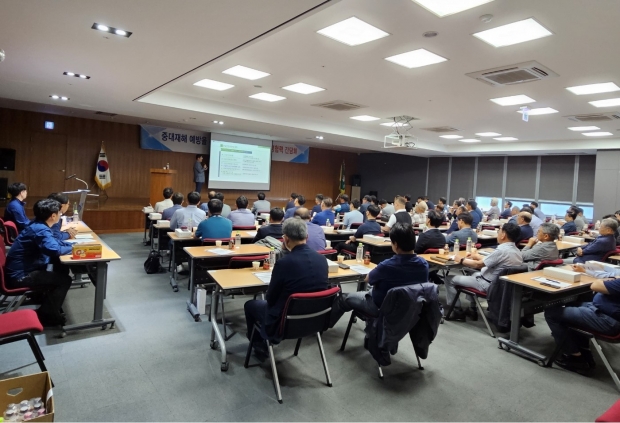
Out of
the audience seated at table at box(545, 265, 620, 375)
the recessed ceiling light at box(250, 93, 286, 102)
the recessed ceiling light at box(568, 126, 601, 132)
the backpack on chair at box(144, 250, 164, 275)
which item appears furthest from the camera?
the recessed ceiling light at box(568, 126, 601, 132)

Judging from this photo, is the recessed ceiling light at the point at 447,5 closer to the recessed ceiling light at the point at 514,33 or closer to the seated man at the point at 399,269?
the recessed ceiling light at the point at 514,33

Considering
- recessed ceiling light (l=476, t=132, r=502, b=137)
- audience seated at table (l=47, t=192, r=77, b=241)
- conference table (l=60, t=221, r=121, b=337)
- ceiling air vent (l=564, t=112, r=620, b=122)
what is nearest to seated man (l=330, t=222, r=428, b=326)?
conference table (l=60, t=221, r=121, b=337)

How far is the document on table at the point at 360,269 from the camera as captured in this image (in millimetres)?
3599

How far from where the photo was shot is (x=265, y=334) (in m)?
2.78

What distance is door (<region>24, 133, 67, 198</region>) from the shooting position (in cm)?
1048

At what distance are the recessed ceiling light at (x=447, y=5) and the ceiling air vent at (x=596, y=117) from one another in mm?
5567

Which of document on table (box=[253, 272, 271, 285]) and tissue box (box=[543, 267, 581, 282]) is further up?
tissue box (box=[543, 267, 581, 282])

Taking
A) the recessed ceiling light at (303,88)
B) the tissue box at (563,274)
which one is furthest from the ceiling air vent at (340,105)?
the tissue box at (563,274)

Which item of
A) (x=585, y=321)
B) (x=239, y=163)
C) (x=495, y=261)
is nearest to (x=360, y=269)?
(x=495, y=261)

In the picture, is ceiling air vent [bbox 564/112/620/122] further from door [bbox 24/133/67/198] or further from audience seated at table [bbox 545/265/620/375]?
door [bbox 24/133/67/198]

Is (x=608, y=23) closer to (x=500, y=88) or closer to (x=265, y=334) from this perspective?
(x=500, y=88)

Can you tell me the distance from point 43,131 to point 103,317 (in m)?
9.16

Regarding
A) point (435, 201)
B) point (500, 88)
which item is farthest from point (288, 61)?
point (435, 201)

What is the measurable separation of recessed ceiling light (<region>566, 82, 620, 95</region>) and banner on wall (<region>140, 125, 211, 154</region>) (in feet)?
35.5
